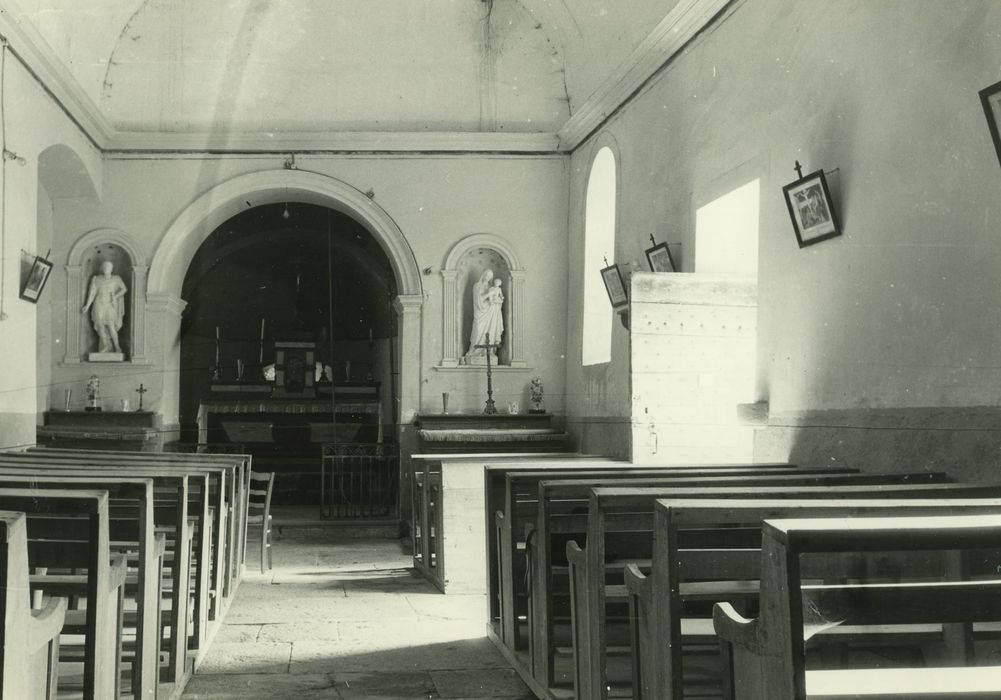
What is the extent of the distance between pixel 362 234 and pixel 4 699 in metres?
12.0

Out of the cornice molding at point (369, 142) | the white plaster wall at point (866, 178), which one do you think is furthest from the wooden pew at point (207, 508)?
the cornice molding at point (369, 142)

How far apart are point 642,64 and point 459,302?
350 centimetres

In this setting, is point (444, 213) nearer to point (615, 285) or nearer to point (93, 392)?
point (615, 285)

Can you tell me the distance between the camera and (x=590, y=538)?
311 cm

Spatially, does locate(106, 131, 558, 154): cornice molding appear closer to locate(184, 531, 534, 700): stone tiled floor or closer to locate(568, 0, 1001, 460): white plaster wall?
locate(568, 0, 1001, 460): white plaster wall

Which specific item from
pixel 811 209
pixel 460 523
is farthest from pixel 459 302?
pixel 811 209

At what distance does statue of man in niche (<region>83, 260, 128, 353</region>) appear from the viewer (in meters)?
10.4

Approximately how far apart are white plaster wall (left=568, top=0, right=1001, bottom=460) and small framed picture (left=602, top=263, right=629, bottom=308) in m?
1.20

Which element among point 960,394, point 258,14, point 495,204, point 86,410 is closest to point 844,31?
point 960,394

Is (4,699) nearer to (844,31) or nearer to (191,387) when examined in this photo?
(844,31)

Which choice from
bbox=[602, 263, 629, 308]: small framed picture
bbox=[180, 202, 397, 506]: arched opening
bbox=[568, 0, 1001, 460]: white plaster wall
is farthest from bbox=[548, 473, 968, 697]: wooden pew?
bbox=[180, 202, 397, 506]: arched opening

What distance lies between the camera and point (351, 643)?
501cm

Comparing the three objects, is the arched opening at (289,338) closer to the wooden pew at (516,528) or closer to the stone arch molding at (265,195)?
the stone arch molding at (265,195)

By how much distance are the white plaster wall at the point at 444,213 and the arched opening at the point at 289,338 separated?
1694 millimetres
